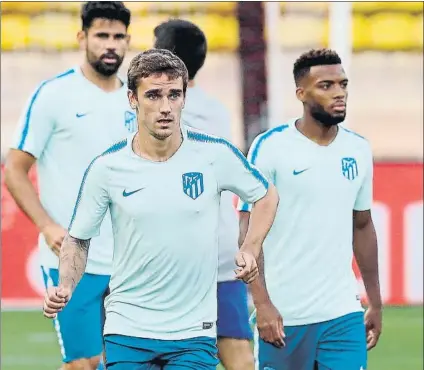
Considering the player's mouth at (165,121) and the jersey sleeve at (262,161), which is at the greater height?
the player's mouth at (165,121)

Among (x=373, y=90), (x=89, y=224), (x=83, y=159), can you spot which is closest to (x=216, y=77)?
(x=373, y=90)

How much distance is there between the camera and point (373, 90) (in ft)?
62.6

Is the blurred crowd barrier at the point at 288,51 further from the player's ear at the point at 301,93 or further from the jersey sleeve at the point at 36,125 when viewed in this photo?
the player's ear at the point at 301,93

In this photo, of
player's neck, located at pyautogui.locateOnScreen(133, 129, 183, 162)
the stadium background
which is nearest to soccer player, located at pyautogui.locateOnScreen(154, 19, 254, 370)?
player's neck, located at pyautogui.locateOnScreen(133, 129, 183, 162)

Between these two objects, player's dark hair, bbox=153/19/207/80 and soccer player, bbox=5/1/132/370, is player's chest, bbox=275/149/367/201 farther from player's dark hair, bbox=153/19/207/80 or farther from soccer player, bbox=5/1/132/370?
soccer player, bbox=5/1/132/370

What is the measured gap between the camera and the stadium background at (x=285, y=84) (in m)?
12.6

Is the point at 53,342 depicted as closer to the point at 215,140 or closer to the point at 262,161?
the point at 262,161

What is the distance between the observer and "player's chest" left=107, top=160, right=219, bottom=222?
5281 mm

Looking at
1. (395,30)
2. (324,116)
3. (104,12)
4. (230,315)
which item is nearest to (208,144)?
(324,116)

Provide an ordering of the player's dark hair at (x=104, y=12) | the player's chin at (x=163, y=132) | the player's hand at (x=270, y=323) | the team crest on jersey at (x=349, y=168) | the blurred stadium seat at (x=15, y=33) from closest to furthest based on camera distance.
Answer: the player's chin at (x=163, y=132) < the player's hand at (x=270, y=323) < the team crest on jersey at (x=349, y=168) < the player's dark hair at (x=104, y=12) < the blurred stadium seat at (x=15, y=33)

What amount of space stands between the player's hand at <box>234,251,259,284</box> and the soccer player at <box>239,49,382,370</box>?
3.19 feet

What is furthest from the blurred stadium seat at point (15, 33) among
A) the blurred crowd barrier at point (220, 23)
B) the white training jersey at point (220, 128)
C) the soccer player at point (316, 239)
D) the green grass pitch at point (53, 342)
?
the soccer player at point (316, 239)

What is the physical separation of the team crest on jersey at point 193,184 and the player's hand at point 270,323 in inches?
37.0

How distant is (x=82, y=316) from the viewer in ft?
23.1
